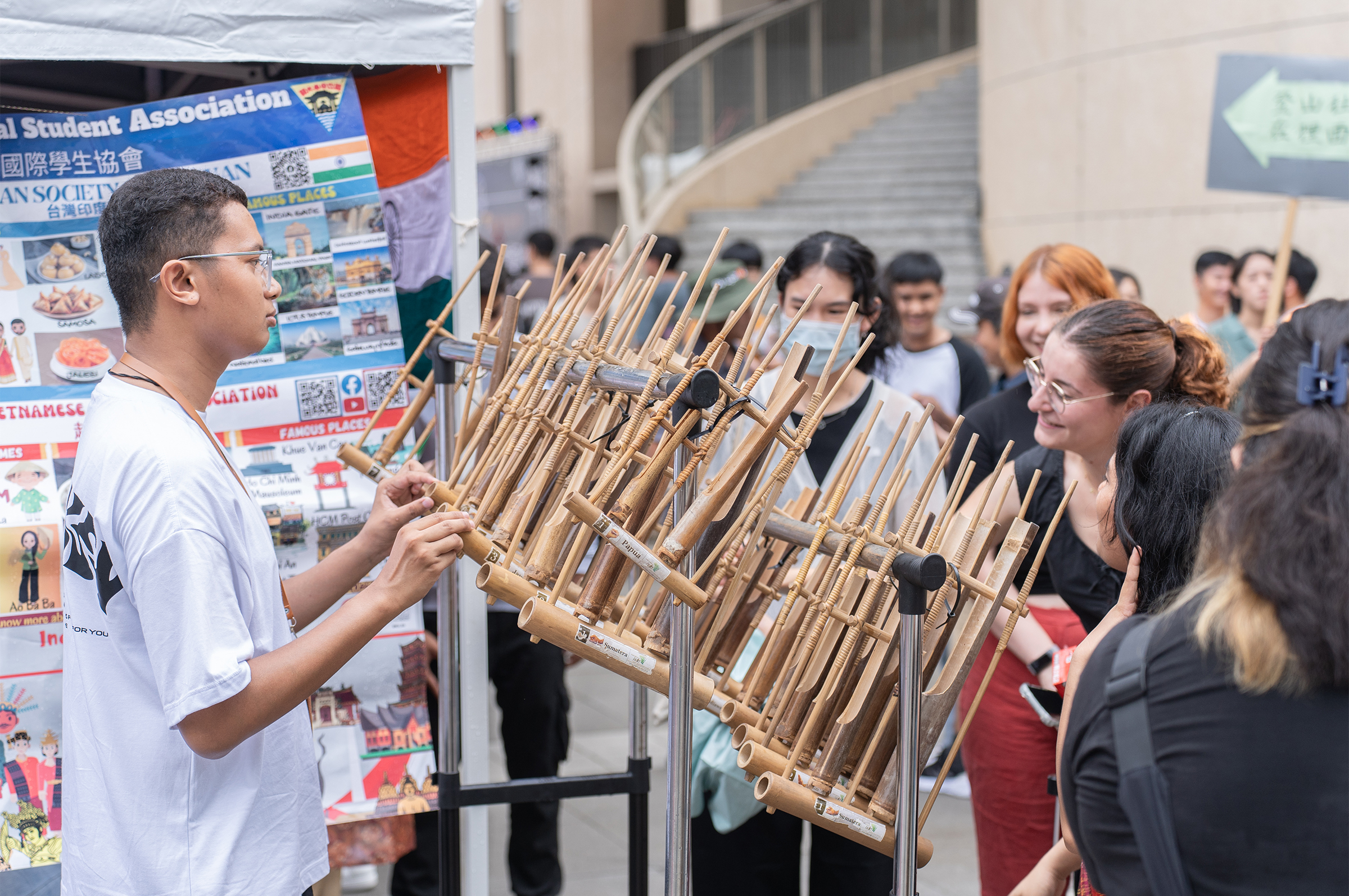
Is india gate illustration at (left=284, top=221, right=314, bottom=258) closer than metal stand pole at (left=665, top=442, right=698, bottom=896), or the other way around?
metal stand pole at (left=665, top=442, right=698, bottom=896)

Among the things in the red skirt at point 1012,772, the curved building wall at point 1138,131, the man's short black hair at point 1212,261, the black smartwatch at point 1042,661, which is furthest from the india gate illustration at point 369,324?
the curved building wall at point 1138,131

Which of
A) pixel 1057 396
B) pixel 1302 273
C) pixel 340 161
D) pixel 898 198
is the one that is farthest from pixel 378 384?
pixel 898 198

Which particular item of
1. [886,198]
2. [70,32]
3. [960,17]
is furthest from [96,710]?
[960,17]

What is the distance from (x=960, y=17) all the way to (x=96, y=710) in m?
13.9

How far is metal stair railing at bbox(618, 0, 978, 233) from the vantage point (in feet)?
43.5

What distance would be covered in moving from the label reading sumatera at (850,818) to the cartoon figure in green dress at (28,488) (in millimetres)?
1844

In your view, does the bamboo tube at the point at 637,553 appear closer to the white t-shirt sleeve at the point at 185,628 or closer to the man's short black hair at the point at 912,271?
the white t-shirt sleeve at the point at 185,628

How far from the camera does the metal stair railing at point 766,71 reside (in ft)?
43.5

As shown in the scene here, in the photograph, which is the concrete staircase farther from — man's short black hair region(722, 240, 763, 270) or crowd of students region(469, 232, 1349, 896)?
crowd of students region(469, 232, 1349, 896)

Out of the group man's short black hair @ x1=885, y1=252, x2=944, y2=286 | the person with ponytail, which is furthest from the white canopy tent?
man's short black hair @ x1=885, y1=252, x2=944, y2=286

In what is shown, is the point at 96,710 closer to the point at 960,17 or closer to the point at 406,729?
the point at 406,729

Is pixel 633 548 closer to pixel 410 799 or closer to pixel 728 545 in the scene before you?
pixel 728 545

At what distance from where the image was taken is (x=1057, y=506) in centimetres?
269

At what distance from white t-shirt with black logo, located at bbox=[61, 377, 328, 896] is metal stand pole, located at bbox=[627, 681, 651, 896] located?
3.20ft
